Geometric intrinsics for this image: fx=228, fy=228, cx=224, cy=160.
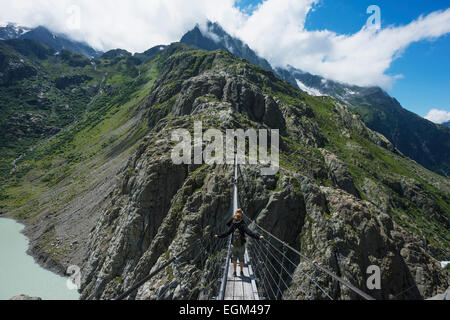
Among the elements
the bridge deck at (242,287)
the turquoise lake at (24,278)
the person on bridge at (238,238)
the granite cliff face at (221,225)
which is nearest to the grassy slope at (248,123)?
the granite cliff face at (221,225)

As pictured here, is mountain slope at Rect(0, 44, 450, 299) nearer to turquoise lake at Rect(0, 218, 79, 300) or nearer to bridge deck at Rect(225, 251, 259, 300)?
bridge deck at Rect(225, 251, 259, 300)

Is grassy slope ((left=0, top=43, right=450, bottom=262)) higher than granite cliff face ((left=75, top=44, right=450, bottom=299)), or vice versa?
grassy slope ((left=0, top=43, right=450, bottom=262))

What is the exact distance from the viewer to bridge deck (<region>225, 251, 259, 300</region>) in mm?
6660

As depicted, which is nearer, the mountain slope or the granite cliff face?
the granite cliff face

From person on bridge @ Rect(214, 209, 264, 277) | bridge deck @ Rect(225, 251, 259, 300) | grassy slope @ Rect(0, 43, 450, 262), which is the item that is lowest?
bridge deck @ Rect(225, 251, 259, 300)

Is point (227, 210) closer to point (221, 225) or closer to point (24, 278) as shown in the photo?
point (221, 225)

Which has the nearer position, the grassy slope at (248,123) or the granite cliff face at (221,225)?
the granite cliff face at (221,225)

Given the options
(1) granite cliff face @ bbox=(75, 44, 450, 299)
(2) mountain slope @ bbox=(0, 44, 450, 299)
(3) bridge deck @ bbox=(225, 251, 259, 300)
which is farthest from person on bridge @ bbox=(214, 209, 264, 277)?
(1) granite cliff face @ bbox=(75, 44, 450, 299)

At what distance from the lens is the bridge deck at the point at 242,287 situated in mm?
6660

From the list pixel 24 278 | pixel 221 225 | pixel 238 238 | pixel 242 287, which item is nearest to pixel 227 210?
pixel 221 225

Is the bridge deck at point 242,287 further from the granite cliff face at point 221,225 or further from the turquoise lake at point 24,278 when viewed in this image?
the turquoise lake at point 24,278
